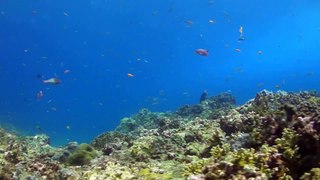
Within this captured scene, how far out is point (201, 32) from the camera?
88.9m

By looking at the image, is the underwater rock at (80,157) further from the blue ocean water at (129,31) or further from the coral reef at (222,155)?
the blue ocean water at (129,31)

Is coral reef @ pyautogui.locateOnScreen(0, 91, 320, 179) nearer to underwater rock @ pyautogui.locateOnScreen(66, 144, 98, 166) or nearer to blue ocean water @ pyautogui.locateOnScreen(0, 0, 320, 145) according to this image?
underwater rock @ pyautogui.locateOnScreen(66, 144, 98, 166)

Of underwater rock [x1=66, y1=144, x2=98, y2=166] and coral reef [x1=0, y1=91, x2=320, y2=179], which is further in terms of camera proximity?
underwater rock [x1=66, y1=144, x2=98, y2=166]

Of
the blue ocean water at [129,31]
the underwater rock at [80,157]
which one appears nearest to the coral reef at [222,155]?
the underwater rock at [80,157]

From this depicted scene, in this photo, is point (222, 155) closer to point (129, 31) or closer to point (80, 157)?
point (80, 157)

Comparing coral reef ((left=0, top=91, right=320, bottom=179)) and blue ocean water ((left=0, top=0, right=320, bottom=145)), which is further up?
blue ocean water ((left=0, top=0, right=320, bottom=145))

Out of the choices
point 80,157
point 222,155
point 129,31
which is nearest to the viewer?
point 222,155

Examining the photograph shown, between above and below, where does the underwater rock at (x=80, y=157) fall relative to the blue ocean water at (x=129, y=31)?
below

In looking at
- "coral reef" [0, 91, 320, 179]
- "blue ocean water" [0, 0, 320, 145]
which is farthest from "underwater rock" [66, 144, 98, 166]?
"blue ocean water" [0, 0, 320, 145]

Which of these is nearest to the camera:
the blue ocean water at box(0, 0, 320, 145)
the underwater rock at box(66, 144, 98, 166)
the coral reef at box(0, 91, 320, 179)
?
the coral reef at box(0, 91, 320, 179)

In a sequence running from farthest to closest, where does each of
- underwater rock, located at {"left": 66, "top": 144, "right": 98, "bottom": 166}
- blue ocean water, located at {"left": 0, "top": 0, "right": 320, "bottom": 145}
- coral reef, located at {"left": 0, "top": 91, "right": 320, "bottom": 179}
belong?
1. blue ocean water, located at {"left": 0, "top": 0, "right": 320, "bottom": 145}
2. underwater rock, located at {"left": 66, "top": 144, "right": 98, "bottom": 166}
3. coral reef, located at {"left": 0, "top": 91, "right": 320, "bottom": 179}

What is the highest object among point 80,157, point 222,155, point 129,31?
point 129,31

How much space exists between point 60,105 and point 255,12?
144 m

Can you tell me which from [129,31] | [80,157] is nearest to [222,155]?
[80,157]
